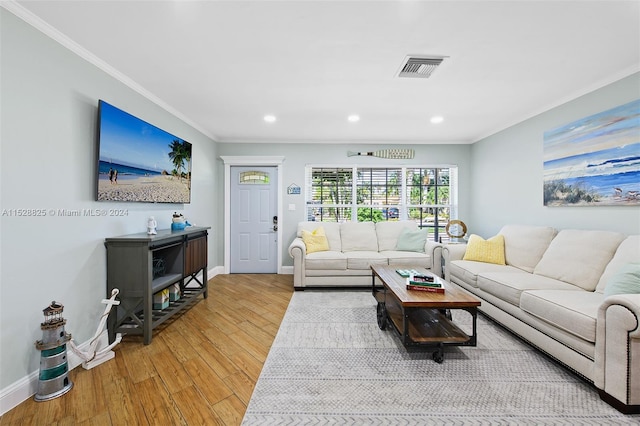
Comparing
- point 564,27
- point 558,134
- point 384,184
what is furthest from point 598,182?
point 384,184

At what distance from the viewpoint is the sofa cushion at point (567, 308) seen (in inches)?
65.8

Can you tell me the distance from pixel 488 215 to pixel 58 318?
526 cm

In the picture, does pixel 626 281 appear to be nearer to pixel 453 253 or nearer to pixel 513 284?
pixel 513 284

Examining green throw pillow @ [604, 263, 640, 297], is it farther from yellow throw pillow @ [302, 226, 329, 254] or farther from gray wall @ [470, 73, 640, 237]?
yellow throw pillow @ [302, 226, 329, 254]

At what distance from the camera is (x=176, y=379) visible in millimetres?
1840

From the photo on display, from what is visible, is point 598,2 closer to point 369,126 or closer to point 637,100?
point 637,100

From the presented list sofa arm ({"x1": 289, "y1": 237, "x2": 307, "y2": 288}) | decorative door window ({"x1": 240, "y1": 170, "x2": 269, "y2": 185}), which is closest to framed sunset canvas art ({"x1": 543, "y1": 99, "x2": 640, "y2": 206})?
sofa arm ({"x1": 289, "y1": 237, "x2": 307, "y2": 288})

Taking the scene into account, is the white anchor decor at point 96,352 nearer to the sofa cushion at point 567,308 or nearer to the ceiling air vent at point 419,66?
the ceiling air vent at point 419,66

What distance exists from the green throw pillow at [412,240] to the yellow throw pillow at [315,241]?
1217 millimetres

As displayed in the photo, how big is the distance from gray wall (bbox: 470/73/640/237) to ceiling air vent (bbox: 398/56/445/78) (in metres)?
1.80

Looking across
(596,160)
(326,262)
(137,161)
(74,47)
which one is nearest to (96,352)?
(137,161)

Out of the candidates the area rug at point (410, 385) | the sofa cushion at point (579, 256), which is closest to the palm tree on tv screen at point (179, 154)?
the area rug at point (410, 385)

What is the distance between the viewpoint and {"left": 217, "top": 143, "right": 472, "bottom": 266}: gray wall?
4.68 meters

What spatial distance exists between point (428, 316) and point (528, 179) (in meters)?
2.47
